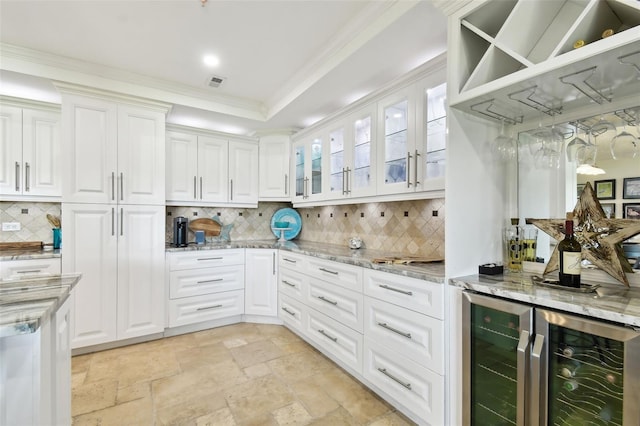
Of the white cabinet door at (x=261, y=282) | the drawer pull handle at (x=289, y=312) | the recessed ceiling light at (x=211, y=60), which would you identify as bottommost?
the drawer pull handle at (x=289, y=312)

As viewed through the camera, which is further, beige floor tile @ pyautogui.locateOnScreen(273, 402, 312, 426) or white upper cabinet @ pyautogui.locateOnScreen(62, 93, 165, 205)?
white upper cabinet @ pyautogui.locateOnScreen(62, 93, 165, 205)

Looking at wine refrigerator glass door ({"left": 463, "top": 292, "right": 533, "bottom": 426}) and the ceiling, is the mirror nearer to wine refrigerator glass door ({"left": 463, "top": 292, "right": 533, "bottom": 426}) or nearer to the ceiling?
wine refrigerator glass door ({"left": 463, "top": 292, "right": 533, "bottom": 426})

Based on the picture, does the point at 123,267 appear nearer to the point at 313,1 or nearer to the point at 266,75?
the point at 266,75

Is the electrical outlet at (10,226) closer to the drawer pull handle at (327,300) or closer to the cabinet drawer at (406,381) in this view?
A: the drawer pull handle at (327,300)

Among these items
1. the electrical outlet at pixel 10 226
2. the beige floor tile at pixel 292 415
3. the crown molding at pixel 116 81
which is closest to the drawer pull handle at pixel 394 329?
the beige floor tile at pixel 292 415

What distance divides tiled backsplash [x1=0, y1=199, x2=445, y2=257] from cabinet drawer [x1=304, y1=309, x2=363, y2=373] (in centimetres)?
87

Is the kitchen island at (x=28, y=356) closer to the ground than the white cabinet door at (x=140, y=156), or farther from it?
closer to the ground

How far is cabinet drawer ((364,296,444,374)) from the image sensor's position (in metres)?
1.69

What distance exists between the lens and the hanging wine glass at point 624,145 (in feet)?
4.72

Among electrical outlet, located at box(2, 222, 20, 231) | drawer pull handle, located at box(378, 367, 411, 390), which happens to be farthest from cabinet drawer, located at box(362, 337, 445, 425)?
electrical outlet, located at box(2, 222, 20, 231)

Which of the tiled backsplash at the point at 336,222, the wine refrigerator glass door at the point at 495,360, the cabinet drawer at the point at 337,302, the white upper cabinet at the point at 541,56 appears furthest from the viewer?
the tiled backsplash at the point at 336,222

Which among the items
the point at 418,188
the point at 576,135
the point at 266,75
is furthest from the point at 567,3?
the point at 266,75

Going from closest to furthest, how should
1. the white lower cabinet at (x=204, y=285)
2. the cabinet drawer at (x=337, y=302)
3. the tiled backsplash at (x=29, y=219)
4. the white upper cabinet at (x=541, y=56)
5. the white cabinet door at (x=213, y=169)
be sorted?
the white upper cabinet at (x=541, y=56)
the cabinet drawer at (x=337, y=302)
the tiled backsplash at (x=29, y=219)
the white lower cabinet at (x=204, y=285)
the white cabinet door at (x=213, y=169)

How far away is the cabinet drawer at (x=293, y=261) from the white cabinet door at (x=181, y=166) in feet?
4.19
